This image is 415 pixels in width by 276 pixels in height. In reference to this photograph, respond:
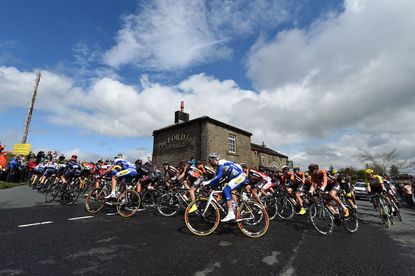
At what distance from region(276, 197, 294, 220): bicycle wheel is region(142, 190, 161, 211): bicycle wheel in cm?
474

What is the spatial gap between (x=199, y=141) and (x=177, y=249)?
2016cm

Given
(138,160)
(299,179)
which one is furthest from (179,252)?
(299,179)

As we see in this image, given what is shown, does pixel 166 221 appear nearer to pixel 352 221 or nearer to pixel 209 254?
pixel 209 254

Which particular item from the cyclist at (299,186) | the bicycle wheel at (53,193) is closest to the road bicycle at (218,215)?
the cyclist at (299,186)

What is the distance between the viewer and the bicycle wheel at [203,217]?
228 inches

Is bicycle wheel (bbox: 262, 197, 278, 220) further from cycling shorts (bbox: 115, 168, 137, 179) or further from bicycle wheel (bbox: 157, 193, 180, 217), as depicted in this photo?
cycling shorts (bbox: 115, 168, 137, 179)

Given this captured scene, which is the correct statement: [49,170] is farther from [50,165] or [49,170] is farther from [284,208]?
[284,208]

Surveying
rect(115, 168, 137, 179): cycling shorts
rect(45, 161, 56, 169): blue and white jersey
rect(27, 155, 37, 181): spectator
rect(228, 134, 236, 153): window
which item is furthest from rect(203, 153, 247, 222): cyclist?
rect(228, 134, 236, 153): window

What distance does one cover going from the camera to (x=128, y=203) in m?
7.82

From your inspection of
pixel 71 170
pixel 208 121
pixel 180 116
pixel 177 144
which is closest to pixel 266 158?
pixel 180 116

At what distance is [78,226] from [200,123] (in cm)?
1944

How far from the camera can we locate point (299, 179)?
9.28 metres

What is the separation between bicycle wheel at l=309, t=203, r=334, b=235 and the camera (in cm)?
671

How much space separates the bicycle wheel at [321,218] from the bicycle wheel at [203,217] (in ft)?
9.97
